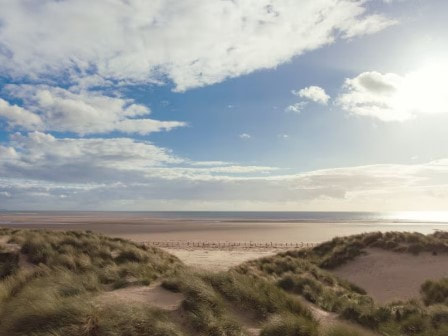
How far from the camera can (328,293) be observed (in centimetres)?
1377

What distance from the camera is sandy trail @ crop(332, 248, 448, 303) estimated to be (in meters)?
18.8

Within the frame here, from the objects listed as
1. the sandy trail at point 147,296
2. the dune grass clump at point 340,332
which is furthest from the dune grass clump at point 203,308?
the dune grass clump at point 340,332

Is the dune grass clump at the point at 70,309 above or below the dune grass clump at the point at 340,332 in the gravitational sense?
above

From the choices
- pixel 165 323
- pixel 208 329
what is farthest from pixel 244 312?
pixel 165 323

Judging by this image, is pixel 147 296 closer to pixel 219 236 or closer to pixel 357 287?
pixel 357 287

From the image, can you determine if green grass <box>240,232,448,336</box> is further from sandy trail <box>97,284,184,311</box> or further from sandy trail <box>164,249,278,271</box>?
sandy trail <box>164,249,278,271</box>

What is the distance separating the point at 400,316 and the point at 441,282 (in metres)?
7.33

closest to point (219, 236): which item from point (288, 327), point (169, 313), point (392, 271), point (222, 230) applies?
point (222, 230)

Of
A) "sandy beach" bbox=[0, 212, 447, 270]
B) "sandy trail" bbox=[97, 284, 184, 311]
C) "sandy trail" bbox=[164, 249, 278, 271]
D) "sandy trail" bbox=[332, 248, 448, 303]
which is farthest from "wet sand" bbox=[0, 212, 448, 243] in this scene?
"sandy trail" bbox=[97, 284, 184, 311]

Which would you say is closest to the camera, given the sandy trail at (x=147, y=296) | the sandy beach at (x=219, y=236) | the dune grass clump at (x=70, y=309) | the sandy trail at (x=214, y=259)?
the dune grass clump at (x=70, y=309)

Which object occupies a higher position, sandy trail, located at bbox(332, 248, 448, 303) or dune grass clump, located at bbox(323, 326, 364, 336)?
dune grass clump, located at bbox(323, 326, 364, 336)

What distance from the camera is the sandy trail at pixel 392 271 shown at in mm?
18844

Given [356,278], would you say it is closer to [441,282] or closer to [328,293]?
[441,282]

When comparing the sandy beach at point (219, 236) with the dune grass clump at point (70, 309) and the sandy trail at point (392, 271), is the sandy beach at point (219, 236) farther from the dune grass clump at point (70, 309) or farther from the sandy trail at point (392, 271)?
the dune grass clump at point (70, 309)
